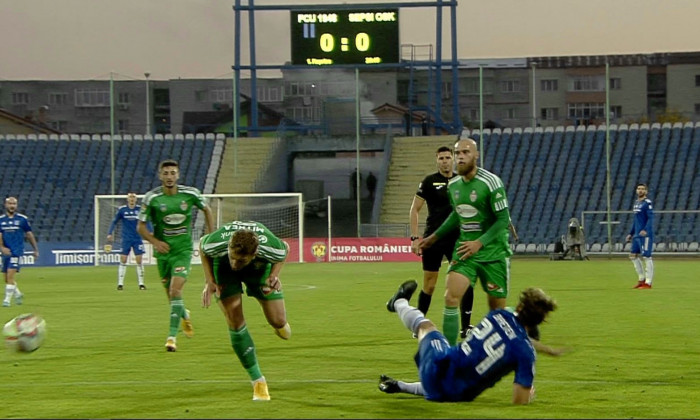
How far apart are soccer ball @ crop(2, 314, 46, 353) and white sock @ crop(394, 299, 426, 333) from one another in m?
3.49

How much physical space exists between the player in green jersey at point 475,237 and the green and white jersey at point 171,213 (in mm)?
4509

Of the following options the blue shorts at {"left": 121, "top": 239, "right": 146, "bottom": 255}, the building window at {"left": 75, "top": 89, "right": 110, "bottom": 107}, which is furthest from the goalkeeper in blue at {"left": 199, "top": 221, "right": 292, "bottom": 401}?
the building window at {"left": 75, "top": 89, "right": 110, "bottom": 107}

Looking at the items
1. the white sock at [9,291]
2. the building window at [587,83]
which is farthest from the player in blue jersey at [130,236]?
the building window at [587,83]

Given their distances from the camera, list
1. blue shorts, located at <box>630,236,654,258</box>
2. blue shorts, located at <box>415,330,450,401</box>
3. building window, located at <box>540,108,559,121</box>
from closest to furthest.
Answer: blue shorts, located at <box>415,330,450,401</box>
blue shorts, located at <box>630,236,654,258</box>
building window, located at <box>540,108,559,121</box>

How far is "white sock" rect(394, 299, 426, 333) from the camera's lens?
9.65m

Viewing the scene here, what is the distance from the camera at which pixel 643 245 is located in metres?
26.8

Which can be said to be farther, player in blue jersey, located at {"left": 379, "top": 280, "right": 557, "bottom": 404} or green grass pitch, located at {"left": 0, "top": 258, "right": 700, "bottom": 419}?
green grass pitch, located at {"left": 0, "top": 258, "right": 700, "bottom": 419}

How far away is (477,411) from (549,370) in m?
2.98

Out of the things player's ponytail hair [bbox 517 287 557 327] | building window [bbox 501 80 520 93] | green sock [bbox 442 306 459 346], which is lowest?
green sock [bbox 442 306 459 346]

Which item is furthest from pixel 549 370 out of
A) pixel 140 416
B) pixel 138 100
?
pixel 138 100

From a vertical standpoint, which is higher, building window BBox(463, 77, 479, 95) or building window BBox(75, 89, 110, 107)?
building window BBox(463, 77, 479, 95)

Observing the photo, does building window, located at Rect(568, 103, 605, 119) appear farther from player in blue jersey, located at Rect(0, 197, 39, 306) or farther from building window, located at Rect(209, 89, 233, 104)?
player in blue jersey, located at Rect(0, 197, 39, 306)

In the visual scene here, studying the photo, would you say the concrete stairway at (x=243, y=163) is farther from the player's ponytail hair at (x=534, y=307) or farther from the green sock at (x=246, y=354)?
the player's ponytail hair at (x=534, y=307)

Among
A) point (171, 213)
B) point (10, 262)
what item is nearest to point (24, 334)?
point (171, 213)
